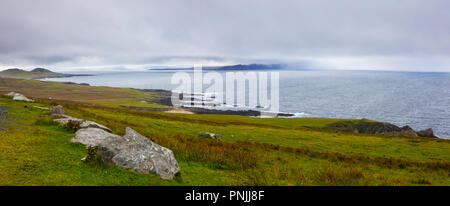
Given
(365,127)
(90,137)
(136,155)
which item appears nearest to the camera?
(136,155)

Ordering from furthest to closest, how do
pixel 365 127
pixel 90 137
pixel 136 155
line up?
pixel 365 127
pixel 90 137
pixel 136 155

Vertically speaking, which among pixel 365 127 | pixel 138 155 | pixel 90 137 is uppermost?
pixel 90 137

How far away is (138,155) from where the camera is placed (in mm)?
10570

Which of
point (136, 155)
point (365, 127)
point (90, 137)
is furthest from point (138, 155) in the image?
point (365, 127)

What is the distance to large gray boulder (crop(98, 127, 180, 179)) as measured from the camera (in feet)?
33.5

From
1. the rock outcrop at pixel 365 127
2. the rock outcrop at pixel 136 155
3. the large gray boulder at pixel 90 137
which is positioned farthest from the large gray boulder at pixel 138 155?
the rock outcrop at pixel 365 127

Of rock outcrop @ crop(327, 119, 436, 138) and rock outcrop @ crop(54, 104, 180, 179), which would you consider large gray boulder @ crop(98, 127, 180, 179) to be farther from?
rock outcrop @ crop(327, 119, 436, 138)

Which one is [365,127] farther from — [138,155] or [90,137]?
[138,155]

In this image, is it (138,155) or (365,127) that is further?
(365,127)

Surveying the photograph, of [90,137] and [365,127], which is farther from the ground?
[90,137]

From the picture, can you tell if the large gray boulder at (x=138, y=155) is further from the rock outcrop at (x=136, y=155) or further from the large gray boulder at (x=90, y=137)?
the large gray boulder at (x=90, y=137)

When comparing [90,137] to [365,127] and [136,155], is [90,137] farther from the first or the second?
[365,127]
